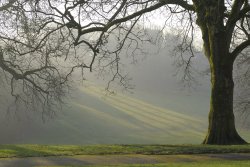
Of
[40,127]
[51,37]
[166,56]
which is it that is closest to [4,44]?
[51,37]

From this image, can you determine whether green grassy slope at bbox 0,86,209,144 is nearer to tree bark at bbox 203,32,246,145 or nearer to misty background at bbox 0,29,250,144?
misty background at bbox 0,29,250,144

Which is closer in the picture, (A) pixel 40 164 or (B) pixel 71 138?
(A) pixel 40 164

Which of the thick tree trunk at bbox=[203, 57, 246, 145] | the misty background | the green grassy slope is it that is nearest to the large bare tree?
the thick tree trunk at bbox=[203, 57, 246, 145]

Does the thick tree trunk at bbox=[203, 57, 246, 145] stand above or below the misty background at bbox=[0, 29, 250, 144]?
below

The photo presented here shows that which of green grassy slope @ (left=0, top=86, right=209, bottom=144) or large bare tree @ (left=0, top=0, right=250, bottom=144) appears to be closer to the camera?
large bare tree @ (left=0, top=0, right=250, bottom=144)

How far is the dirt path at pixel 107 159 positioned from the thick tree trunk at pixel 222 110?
3961mm

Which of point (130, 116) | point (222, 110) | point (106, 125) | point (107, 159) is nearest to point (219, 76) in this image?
point (222, 110)

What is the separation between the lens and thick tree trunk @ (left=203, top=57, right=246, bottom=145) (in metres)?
16.8

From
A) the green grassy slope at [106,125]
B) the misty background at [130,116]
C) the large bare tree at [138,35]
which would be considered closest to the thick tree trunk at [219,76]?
the large bare tree at [138,35]

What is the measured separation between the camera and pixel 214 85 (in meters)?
17.3

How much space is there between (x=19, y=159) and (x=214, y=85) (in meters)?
8.52

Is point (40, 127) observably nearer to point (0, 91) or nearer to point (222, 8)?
point (0, 91)

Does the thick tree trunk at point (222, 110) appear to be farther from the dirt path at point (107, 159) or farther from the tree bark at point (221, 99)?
the dirt path at point (107, 159)

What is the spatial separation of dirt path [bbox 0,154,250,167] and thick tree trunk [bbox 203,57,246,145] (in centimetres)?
396
